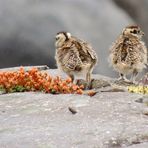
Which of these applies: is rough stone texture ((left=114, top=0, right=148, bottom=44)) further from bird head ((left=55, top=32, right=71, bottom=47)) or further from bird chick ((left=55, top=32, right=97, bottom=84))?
bird chick ((left=55, top=32, right=97, bottom=84))

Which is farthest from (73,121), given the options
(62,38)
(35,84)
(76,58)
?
(62,38)

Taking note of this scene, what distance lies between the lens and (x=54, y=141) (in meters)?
8.05

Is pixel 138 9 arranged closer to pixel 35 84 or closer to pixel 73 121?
pixel 35 84

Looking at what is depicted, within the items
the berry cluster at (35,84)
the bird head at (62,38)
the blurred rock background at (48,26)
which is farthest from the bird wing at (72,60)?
the blurred rock background at (48,26)

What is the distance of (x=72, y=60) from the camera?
512 inches

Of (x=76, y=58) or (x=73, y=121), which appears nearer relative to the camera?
(x=73, y=121)

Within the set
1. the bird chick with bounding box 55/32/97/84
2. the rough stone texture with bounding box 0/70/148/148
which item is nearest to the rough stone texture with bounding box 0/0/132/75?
the bird chick with bounding box 55/32/97/84

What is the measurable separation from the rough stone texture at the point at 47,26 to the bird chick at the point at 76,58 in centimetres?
648

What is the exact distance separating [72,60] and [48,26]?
7.67m

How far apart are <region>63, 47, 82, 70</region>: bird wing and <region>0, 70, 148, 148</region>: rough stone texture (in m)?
2.00

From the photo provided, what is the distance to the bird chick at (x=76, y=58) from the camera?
12930 millimetres

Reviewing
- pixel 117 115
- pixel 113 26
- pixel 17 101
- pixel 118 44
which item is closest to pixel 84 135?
pixel 117 115

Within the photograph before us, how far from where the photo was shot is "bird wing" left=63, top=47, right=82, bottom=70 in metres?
12.9

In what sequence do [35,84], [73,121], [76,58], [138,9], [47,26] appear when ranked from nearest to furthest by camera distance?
[73,121] < [35,84] < [76,58] < [47,26] < [138,9]
